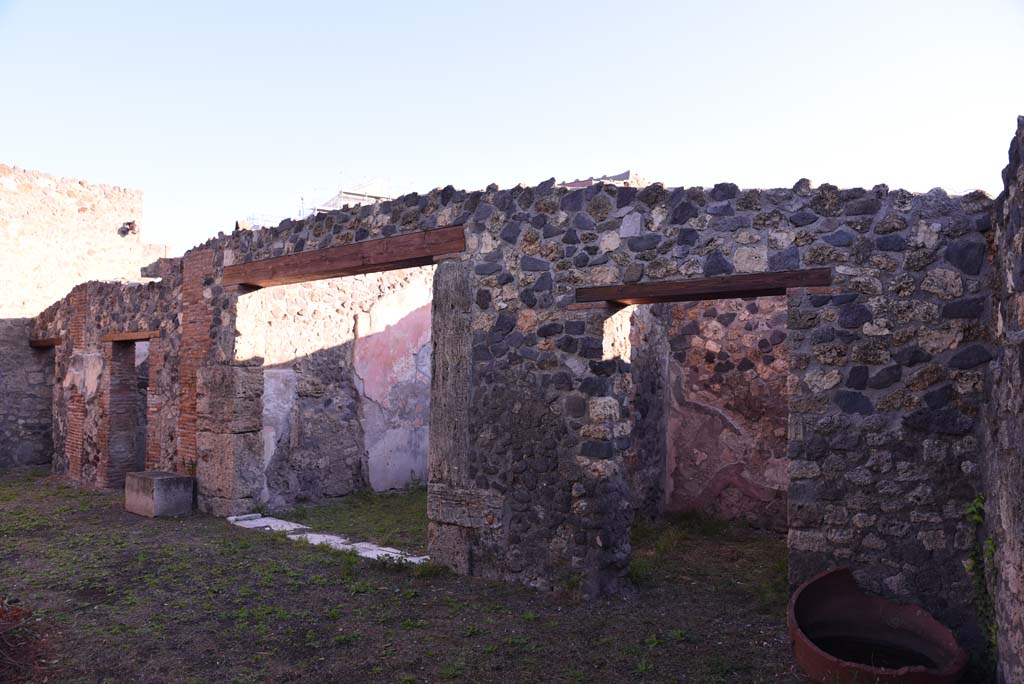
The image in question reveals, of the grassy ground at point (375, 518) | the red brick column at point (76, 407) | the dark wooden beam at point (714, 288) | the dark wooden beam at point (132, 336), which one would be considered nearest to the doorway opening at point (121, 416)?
the dark wooden beam at point (132, 336)

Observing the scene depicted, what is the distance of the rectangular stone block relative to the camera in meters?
8.26

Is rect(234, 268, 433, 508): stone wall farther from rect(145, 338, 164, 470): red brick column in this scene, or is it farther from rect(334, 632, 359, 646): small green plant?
rect(334, 632, 359, 646): small green plant

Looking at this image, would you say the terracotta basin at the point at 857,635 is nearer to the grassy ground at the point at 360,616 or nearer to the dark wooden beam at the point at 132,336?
the grassy ground at the point at 360,616

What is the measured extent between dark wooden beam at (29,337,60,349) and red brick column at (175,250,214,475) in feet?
15.0

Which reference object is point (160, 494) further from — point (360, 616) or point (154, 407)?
point (360, 616)

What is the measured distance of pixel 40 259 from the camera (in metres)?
14.2

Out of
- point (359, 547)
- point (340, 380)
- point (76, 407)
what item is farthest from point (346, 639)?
point (76, 407)

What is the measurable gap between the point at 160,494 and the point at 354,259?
12.1 feet

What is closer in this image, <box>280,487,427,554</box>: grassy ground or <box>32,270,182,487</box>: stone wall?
<box>280,487,427,554</box>: grassy ground

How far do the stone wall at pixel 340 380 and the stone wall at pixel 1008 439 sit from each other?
6.99 meters

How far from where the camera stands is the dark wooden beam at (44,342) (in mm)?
12094

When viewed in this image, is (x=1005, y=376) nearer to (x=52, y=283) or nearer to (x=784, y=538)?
(x=784, y=538)

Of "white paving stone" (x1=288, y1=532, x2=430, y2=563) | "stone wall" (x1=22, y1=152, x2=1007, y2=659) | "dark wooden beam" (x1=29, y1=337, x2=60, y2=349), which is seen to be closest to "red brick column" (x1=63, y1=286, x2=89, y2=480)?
"dark wooden beam" (x1=29, y1=337, x2=60, y2=349)

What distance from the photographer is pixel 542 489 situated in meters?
5.59
